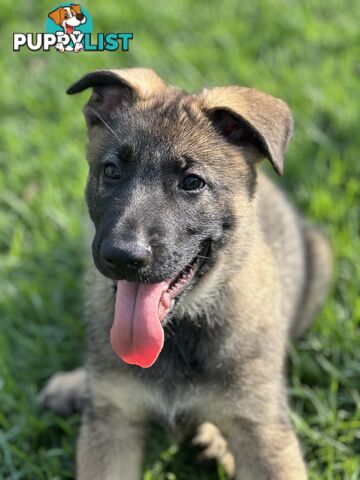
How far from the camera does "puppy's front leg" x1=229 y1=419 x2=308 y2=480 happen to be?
10.9ft

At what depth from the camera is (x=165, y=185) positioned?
3002 millimetres

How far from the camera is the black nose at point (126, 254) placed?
9.13 ft

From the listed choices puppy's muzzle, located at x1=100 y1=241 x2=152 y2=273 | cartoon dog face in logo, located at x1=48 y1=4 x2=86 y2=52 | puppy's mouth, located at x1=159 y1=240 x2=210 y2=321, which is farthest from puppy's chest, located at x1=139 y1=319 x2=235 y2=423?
cartoon dog face in logo, located at x1=48 y1=4 x2=86 y2=52

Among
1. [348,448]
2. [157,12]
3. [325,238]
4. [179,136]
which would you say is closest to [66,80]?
[157,12]

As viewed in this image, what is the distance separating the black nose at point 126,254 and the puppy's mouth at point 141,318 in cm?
26

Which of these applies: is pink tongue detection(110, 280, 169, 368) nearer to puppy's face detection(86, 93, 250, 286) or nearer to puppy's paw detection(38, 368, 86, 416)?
puppy's face detection(86, 93, 250, 286)

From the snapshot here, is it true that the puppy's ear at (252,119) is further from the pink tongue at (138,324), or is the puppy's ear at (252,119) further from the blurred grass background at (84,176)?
the blurred grass background at (84,176)

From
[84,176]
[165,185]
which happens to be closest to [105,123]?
[165,185]

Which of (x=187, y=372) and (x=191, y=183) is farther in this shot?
(x=187, y=372)

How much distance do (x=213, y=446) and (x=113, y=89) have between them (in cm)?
180

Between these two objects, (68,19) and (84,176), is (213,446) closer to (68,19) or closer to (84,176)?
(84,176)

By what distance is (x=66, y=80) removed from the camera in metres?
6.12

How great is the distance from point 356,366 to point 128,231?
1.89 meters

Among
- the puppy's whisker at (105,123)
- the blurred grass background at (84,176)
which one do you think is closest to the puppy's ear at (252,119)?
the puppy's whisker at (105,123)
